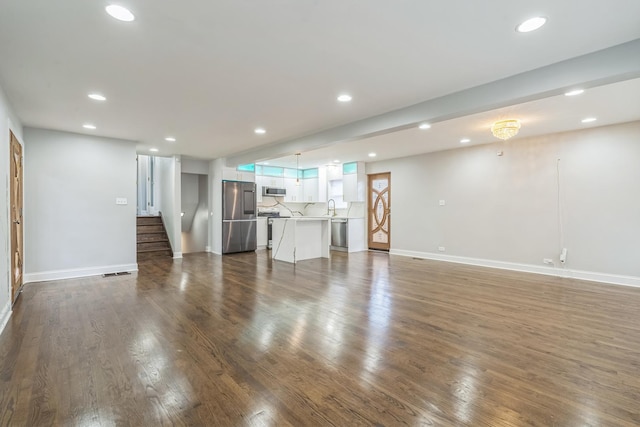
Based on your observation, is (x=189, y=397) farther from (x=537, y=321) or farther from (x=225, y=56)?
(x=537, y=321)

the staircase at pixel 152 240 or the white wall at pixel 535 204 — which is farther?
the staircase at pixel 152 240

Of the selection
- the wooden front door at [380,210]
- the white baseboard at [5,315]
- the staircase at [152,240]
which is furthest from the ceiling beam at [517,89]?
the staircase at [152,240]

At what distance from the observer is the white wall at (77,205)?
15.9ft

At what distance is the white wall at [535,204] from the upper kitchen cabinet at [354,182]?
127cm

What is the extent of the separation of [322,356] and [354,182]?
6.42m

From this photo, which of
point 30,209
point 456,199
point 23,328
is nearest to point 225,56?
point 23,328

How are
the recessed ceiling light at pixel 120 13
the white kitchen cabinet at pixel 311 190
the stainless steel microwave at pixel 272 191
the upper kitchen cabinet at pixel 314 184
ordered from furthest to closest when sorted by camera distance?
the white kitchen cabinet at pixel 311 190 < the upper kitchen cabinet at pixel 314 184 < the stainless steel microwave at pixel 272 191 < the recessed ceiling light at pixel 120 13

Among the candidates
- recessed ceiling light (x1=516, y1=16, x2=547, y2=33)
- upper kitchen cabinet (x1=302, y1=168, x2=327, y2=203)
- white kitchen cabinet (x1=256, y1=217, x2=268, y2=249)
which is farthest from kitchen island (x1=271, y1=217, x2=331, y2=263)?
recessed ceiling light (x1=516, y1=16, x2=547, y2=33)

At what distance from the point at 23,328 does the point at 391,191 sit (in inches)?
285

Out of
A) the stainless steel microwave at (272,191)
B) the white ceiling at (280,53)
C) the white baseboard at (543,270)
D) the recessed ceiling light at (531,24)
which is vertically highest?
the white ceiling at (280,53)

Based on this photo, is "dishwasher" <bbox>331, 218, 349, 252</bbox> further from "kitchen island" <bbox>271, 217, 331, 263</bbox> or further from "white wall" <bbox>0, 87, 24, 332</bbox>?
"white wall" <bbox>0, 87, 24, 332</bbox>

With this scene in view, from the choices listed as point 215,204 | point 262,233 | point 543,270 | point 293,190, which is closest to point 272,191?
point 293,190

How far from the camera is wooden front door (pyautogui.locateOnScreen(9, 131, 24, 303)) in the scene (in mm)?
3785

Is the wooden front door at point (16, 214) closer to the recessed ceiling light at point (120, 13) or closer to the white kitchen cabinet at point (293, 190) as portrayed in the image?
the recessed ceiling light at point (120, 13)
